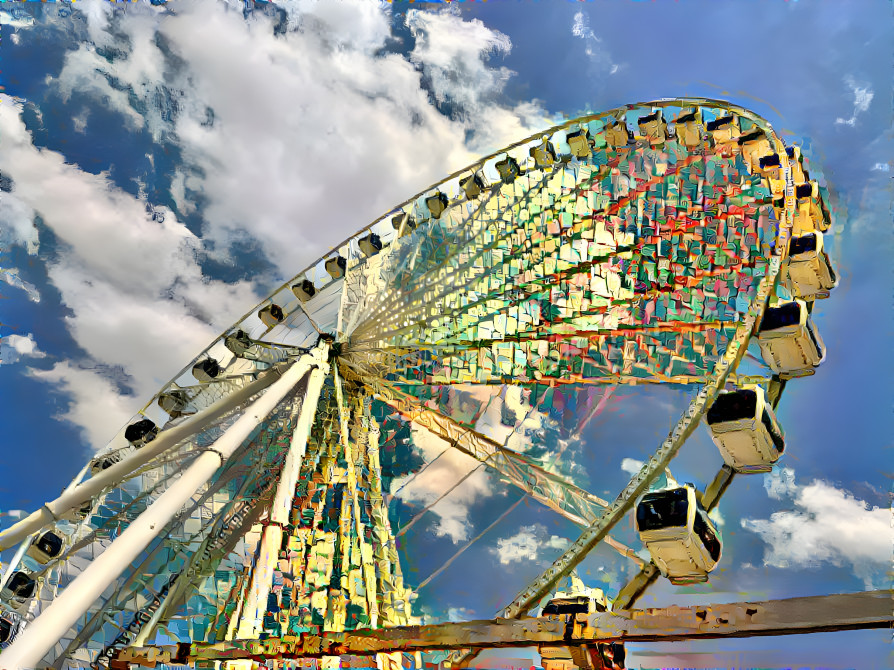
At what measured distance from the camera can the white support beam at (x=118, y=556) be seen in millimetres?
2961

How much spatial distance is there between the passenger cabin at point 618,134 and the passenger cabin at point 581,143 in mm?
206

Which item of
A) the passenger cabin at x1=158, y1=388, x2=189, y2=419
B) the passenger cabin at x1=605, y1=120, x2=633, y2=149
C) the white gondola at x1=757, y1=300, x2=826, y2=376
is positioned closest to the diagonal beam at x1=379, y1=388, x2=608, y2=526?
the white gondola at x1=757, y1=300, x2=826, y2=376

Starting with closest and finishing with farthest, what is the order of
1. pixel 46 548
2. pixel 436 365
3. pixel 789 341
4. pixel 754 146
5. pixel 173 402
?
pixel 789 341
pixel 754 146
pixel 46 548
pixel 436 365
pixel 173 402

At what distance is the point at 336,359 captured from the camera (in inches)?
249

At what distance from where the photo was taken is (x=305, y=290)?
7.27 metres

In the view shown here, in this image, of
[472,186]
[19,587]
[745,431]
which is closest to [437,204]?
[472,186]

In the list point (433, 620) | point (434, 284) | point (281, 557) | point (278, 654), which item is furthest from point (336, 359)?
point (278, 654)

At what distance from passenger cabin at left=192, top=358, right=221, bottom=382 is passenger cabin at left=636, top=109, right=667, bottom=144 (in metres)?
5.02

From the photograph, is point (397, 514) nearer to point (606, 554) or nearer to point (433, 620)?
point (433, 620)

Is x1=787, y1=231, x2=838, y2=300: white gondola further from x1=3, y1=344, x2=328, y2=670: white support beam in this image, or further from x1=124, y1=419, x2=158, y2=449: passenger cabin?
x1=124, y1=419, x2=158, y2=449: passenger cabin

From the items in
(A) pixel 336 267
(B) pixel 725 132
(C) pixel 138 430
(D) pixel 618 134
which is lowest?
(C) pixel 138 430

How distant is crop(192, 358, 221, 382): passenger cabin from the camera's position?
656 cm

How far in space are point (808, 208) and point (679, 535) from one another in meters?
3.40

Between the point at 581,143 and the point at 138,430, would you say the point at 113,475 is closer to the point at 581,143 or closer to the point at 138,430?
the point at 138,430
